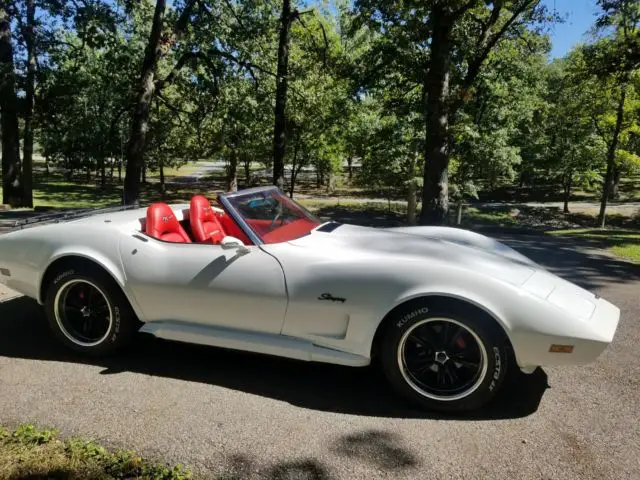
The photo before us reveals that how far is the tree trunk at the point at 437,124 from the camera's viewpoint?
1022 cm

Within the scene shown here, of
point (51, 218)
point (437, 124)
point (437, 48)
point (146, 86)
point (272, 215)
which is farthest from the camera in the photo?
point (146, 86)

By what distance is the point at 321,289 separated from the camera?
3059mm

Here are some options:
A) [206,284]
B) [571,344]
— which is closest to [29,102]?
[206,284]

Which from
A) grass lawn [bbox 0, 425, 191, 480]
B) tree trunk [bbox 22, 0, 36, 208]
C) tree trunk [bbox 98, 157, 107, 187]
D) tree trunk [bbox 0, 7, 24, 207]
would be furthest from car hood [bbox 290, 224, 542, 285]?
tree trunk [bbox 98, 157, 107, 187]

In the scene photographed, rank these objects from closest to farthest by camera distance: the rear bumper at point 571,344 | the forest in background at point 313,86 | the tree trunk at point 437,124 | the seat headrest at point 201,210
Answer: the rear bumper at point 571,344
the seat headrest at point 201,210
the tree trunk at point 437,124
the forest in background at point 313,86

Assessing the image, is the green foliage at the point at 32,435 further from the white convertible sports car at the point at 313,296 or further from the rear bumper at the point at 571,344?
the rear bumper at the point at 571,344

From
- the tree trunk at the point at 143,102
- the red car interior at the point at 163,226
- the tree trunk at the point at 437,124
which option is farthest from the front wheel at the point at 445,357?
the tree trunk at the point at 143,102

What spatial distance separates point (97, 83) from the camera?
68.6ft

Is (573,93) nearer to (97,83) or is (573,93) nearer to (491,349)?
(97,83)

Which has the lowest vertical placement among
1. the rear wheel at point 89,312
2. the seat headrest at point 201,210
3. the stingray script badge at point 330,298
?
the rear wheel at point 89,312

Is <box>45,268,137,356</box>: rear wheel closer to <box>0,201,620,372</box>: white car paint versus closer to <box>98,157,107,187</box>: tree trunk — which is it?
<box>0,201,620,372</box>: white car paint

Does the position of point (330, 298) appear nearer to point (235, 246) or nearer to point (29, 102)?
point (235, 246)

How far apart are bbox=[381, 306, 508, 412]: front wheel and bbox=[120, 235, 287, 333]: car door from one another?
0.77 metres

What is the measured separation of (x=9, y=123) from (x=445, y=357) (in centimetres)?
1976
